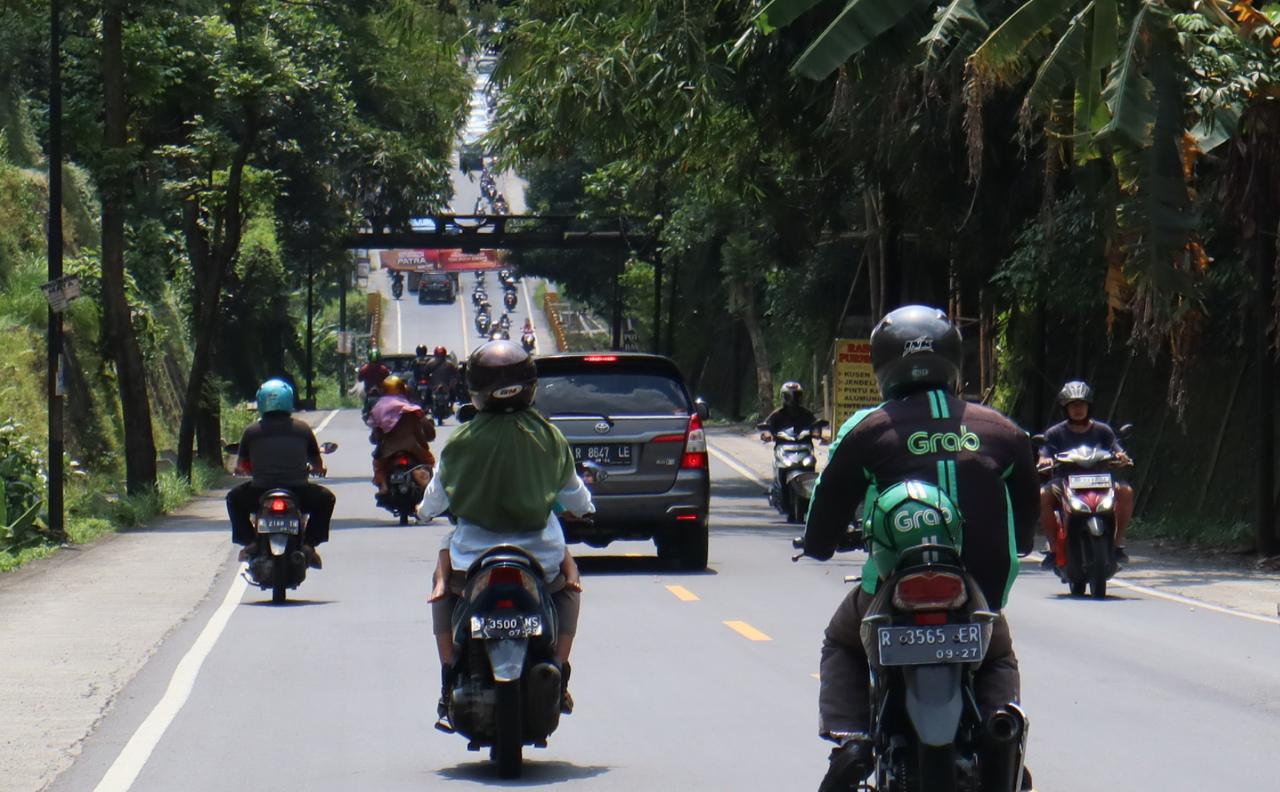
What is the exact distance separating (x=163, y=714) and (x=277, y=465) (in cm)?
536

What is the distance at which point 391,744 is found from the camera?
29.2ft

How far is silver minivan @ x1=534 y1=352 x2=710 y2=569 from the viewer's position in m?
17.1

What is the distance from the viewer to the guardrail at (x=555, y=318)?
86.2 m

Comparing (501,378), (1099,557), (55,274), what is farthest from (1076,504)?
(55,274)

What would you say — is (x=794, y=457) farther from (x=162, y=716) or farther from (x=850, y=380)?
(x=162, y=716)

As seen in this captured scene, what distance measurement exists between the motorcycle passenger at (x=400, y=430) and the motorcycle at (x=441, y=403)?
80.8 ft

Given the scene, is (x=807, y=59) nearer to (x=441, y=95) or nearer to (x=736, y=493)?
(x=736, y=493)

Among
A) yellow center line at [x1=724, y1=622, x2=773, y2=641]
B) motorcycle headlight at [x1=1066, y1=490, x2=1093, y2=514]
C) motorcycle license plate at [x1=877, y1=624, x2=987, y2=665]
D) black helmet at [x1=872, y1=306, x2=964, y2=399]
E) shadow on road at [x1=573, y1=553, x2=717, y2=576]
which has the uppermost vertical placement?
black helmet at [x1=872, y1=306, x2=964, y2=399]

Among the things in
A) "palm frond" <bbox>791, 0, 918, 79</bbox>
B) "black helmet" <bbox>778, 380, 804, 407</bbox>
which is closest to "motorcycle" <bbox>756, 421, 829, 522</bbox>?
"black helmet" <bbox>778, 380, 804, 407</bbox>

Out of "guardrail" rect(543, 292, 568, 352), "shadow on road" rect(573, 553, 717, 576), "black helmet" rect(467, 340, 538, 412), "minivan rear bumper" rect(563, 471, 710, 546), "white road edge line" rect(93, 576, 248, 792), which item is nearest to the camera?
"black helmet" rect(467, 340, 538, 412)

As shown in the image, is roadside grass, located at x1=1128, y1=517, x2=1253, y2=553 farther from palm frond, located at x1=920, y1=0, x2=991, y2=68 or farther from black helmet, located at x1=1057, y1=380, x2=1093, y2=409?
palm frond, located at x1=920, y1=0, x2=991, y2=68

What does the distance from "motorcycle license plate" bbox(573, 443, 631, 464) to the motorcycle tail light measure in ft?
38.4

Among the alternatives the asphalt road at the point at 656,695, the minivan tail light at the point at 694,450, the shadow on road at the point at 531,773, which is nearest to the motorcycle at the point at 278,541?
the asphalt road at the point at 656,695

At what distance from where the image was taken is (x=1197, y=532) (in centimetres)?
2120
